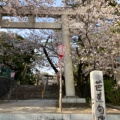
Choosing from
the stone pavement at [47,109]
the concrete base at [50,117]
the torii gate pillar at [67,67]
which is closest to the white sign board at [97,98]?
the concrete base at [50,117]

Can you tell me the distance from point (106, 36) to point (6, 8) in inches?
254

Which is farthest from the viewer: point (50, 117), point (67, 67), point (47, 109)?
point (67, 67)

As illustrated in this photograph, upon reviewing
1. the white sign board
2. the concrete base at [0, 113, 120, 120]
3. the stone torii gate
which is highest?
the stone torii gate

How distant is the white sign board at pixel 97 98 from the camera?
5.79 m

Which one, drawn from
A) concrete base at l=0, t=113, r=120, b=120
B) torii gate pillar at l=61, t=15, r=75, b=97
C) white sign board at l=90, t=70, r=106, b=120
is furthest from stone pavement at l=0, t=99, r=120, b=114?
torii gate pillar at l=61, t=15, r=75, b=97

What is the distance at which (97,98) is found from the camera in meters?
5.89

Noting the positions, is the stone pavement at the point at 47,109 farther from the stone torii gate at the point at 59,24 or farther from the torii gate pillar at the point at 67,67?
the stone torii gate at the point at 59,24

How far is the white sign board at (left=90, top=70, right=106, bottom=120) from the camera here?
579cm

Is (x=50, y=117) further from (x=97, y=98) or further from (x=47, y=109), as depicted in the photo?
(x=47, y=109)

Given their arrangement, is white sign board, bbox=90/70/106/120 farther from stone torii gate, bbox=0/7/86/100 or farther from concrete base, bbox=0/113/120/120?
stone torii gate, bbox=0/7/86/100

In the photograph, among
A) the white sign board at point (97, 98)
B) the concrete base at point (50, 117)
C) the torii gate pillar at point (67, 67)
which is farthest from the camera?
the torii gate pillar at point (67, 67)

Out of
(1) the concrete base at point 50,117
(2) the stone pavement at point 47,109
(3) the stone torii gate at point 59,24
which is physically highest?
(3) the stone torii gate at point 59,24

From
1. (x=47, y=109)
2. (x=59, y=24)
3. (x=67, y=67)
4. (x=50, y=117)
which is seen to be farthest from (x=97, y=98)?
(x=59, y=24)

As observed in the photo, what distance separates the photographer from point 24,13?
1409 cm
